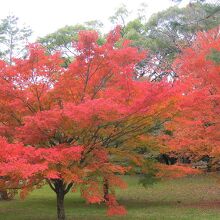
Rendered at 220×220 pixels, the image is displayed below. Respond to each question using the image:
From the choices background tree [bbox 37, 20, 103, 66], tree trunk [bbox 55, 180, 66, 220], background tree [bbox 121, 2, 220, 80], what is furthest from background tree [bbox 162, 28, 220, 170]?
background tree [bbox 37, 20, 103, 66]

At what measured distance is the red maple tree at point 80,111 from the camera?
379 inches

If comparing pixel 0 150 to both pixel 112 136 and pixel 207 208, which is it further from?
pixel 207 208

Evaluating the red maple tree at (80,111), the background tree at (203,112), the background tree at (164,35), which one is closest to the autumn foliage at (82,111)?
the red maple tree at (80,111)

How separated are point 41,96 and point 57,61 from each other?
1100 millimetres

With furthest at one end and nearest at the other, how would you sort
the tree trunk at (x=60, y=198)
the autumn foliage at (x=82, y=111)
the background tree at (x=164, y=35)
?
the background tree at (x=164, y=35) → the tree trunk at (x=60, y=198) → the autumn foliage at (x=82, y=111)

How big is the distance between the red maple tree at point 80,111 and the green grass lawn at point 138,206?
3041 millimetres

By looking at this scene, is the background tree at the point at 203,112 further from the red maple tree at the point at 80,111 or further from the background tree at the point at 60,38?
the background tree at the point at 60,38

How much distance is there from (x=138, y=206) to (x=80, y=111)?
8.66 metres

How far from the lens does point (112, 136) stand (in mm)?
11281

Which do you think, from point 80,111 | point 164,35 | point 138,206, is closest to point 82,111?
point 80,111

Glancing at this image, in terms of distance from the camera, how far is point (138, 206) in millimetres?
16828

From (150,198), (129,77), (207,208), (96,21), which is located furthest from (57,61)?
(96,21)

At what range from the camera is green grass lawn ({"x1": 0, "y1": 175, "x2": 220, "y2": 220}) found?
14.1 m

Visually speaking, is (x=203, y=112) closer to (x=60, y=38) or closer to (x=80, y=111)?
(x=80, y=111)
